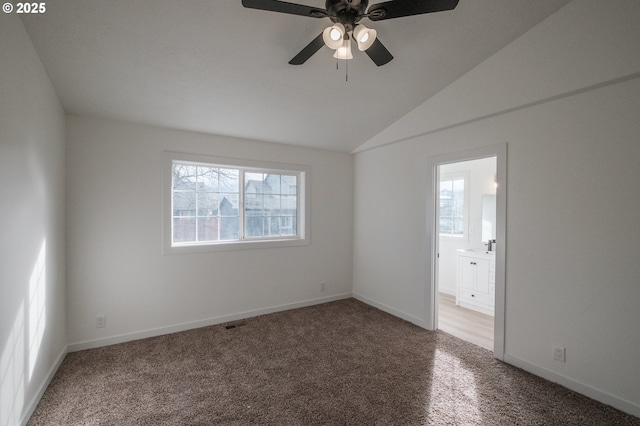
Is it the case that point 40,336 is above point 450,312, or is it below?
above

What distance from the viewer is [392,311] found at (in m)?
3.85

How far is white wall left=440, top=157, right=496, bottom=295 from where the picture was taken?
4.39 m

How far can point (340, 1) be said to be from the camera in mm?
1537

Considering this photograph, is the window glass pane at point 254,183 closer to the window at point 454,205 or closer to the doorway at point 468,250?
the doorway at point 468,250

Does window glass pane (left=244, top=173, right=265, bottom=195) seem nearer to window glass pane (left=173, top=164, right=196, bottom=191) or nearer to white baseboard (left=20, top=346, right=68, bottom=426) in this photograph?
window glass pane (left=173, top=164, right=196, bottom=191)

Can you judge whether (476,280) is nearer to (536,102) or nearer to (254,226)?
(536,102)

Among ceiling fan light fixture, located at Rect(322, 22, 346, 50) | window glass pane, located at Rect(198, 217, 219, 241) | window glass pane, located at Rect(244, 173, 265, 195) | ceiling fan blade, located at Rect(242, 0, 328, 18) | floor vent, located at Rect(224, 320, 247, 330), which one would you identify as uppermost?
ceiling fan blade, located at Rect(242, 0, 328, 18)

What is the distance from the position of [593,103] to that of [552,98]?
26 cm

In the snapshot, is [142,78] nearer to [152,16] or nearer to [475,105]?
[152,16]

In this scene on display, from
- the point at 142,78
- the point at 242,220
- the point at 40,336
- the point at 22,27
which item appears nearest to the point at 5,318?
the point at 40,336

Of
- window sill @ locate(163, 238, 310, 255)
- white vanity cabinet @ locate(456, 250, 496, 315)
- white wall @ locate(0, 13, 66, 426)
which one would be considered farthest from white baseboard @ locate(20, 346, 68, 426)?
white vanity cabinet @ locate(456, 250, 496, 315)

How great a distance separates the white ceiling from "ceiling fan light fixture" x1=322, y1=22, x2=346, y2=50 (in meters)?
0.56

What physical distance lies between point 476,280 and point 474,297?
0.25 m

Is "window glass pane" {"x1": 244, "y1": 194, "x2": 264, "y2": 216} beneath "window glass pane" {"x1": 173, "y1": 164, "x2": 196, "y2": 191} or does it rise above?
beneath
